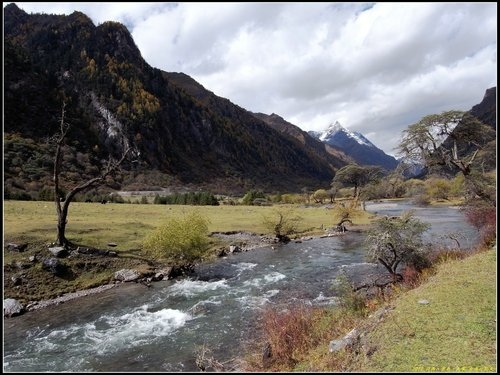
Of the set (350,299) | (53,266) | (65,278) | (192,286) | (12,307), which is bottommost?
(12,307)

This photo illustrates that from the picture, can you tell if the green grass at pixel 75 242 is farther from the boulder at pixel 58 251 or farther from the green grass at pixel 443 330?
the green grass at pixel 443 330

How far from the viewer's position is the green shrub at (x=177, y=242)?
39844 millimetres

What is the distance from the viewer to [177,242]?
39969mm

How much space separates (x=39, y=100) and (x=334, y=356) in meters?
201

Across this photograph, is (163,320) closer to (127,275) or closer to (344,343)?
(127,275)

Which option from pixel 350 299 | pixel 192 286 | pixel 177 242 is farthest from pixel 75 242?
pixel 350 299

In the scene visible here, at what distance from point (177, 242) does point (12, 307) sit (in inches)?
607

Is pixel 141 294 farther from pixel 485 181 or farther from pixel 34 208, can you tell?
pixel 34 208

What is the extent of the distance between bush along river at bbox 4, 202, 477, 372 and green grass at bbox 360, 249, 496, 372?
27.7ft

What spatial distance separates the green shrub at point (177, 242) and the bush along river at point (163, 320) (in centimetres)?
220

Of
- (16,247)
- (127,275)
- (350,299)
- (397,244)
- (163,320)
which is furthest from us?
(127,275)

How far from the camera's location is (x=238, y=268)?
41.5 meters

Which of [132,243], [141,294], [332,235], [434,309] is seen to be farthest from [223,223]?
[434,309]

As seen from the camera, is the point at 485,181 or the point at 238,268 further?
the point at 238,268
